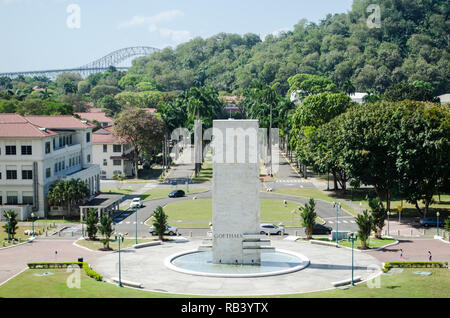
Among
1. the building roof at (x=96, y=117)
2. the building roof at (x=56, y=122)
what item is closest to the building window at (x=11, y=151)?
the building roof at (x=56, y=122)

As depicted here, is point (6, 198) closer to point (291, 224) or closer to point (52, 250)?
point (52, 250)

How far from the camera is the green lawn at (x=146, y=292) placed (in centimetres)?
4869

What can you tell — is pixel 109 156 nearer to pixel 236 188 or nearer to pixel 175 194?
pixel 175 194

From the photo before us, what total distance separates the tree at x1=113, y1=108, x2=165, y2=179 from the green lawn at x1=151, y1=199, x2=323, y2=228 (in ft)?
83.8

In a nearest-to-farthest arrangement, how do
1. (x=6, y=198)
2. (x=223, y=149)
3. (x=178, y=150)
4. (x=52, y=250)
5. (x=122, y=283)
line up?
(x=122, y=283) < (x=223, y=149) < (x=52, y=250) < (x=6, y=198) < (x=178, y=150)

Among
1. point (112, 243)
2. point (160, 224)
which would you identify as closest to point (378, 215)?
point (160, 224)

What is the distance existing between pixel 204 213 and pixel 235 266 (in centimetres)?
3202

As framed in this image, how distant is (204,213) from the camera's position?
89.4m

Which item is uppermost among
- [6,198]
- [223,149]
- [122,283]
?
[223,149]

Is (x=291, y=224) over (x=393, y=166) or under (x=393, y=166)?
under

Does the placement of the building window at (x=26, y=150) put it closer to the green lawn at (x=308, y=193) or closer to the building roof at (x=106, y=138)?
the building roof at (x=106, y=138)

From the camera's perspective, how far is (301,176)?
128 meters

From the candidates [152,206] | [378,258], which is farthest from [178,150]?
[378,258]

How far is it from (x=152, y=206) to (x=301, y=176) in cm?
4398
